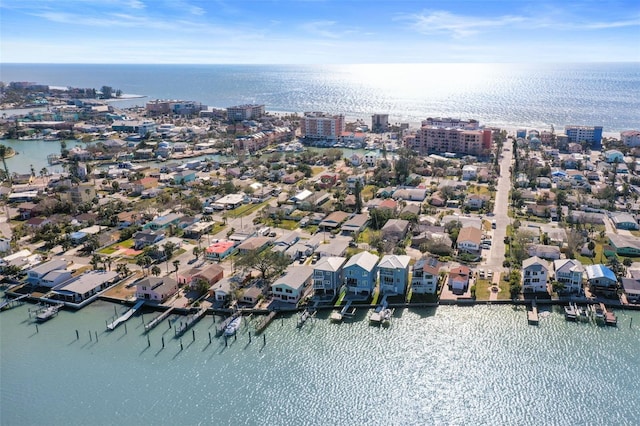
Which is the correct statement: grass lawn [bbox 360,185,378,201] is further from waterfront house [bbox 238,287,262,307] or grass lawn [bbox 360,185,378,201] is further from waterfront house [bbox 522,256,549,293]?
waterfront house [bbox 238,287,262,307]

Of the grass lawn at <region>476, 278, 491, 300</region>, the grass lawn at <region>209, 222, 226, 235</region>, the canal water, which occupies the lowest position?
the canal water

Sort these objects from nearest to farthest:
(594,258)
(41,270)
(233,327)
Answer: (233,327) < (41,270) < (594,258)

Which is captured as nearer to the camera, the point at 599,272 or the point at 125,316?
the point at 125,316

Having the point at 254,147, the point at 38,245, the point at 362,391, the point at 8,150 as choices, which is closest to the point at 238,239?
the point at 38,245

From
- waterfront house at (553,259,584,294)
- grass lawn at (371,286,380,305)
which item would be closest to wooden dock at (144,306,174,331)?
grass lawn at (371,286,380,305)

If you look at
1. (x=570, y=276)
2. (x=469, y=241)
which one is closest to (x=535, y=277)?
(x=570, y=276)

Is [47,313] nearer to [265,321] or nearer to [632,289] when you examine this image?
[265,321]
